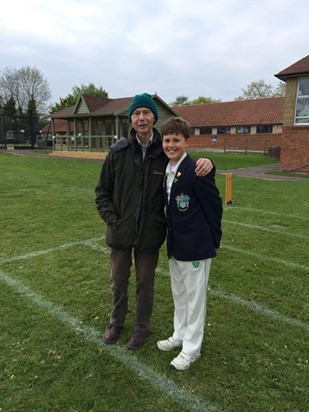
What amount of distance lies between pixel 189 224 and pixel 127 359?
4.18 ft

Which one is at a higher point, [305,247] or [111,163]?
[111,163]

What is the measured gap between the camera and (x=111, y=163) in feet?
9.73

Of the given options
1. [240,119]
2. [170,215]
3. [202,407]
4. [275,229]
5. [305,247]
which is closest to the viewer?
[202,407]

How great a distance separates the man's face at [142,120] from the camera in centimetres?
283

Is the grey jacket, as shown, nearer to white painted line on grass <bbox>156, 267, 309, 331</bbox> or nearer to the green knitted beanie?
the green knitted beanie

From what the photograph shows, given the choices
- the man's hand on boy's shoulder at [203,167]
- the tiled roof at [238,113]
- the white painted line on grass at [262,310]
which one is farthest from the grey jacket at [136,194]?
the tiled roof at [238,113]

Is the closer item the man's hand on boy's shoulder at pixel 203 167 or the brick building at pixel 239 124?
the man's hand on boy's shoulder at pixel 203 167

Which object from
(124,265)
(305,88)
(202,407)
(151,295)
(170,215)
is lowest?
(202,407)

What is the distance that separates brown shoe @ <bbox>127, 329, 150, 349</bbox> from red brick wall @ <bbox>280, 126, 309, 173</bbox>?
1612 cm

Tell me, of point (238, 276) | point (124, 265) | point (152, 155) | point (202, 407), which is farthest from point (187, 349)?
point (238, 276)

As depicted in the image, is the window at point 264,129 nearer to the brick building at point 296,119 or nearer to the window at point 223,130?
the window at point 223,130

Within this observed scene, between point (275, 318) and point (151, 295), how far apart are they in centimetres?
141

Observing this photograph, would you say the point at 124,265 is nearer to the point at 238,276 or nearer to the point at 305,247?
the point at 238,276

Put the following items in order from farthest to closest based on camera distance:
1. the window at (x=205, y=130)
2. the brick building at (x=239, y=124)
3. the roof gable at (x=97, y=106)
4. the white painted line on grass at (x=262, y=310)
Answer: the window at (x=205, y=130), the brick building at (x=239, y=124), the roof gable at (x=97, y=106), the white painted line on grass at (x=262, y=310)
